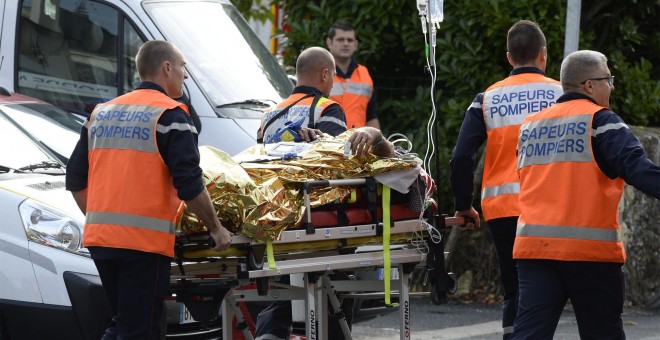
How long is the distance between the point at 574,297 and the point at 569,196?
44 cm

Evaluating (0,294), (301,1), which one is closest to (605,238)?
(0,294)

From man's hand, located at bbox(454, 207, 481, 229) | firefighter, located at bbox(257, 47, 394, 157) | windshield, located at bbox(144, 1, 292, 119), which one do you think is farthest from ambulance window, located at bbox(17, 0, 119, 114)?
man's hand, located at bbox(454, 207, 481, 229)

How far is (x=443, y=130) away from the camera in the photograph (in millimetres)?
11117

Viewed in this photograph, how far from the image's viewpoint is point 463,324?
931 centimetres

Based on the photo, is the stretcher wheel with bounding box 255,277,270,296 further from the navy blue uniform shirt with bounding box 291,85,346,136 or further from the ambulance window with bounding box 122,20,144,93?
the ambulance window with bounding box 122,20,144,93

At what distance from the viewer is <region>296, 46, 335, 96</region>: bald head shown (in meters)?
7.32

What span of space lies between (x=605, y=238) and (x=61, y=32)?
4863mm

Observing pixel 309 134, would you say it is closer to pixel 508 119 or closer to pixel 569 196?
pixel 508 119

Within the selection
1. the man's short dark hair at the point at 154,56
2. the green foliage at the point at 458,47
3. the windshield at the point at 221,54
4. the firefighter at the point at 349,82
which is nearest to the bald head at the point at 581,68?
the man's short dark hair at the point at 154,56

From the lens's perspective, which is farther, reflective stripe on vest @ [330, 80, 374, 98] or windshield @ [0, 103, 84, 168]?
reflective stripe on vest @ [330, 80, 374, 98]

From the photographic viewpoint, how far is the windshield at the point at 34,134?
7.24 meters

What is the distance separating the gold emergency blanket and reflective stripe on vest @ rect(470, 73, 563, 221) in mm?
795

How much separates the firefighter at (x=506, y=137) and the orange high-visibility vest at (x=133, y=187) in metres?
1.83

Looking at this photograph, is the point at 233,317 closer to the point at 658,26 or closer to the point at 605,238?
the point at 605,238
